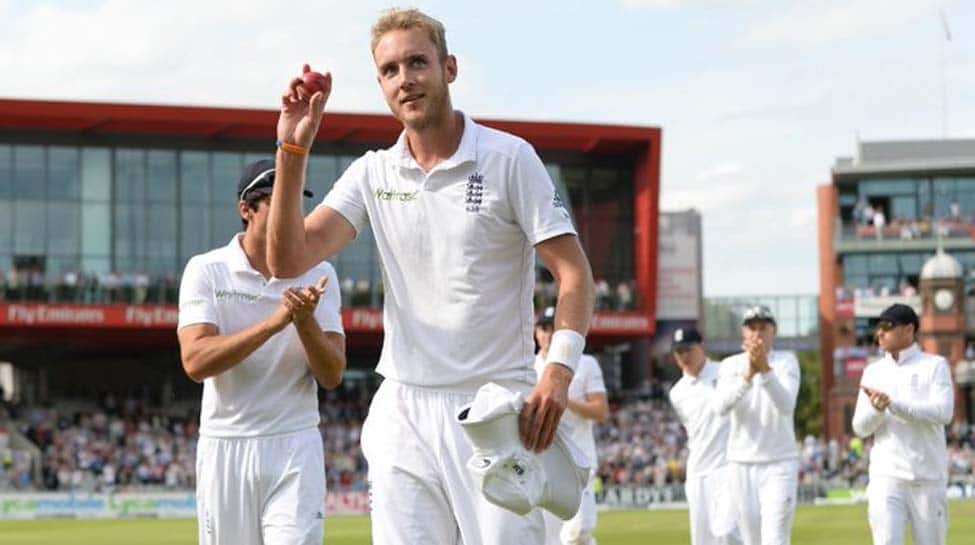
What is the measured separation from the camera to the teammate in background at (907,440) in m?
13.3

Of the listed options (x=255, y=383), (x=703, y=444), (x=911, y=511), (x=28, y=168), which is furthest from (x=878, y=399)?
(x=28, y=168)

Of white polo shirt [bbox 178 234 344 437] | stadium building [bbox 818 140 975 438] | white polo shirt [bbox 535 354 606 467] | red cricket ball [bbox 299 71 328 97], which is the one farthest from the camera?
stadium building [bbox 818 140 975 438]

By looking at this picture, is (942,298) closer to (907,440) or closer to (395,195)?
(907,440)

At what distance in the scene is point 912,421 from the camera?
13242 millimetres

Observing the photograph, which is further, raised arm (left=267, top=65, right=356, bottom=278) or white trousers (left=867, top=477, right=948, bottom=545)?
white trousers (left=867, top=477, right=948, bottom=545)

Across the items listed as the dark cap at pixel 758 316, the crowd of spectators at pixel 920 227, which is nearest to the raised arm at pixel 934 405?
the dark cap at pixel 758 316

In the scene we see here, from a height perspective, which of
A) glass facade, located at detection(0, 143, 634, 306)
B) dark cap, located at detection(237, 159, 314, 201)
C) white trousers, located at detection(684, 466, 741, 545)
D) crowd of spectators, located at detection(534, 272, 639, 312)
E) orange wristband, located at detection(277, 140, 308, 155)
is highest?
glass facade, located at detection(0, 143, 634, 306)

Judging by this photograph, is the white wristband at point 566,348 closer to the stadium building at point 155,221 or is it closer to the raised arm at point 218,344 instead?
the raised arm at point 218,344

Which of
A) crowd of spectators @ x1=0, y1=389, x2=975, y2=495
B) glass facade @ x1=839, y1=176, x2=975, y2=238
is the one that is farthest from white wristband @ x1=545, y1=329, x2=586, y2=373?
glass facade @ x1=839, y1=176, x2=975, y2=238

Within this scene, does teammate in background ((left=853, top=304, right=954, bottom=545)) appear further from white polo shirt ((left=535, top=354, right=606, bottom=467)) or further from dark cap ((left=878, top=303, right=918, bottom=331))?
white polo shirt ((left=535, top=354, right=606, bottom=467))

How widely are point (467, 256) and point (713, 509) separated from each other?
32.4 feet

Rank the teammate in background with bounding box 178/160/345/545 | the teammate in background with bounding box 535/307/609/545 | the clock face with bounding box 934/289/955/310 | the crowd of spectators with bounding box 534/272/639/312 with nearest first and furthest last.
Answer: the teammate in background with bounding box 178/160/345/545 < the teammate in background with bounding box 535/307/609/545 < the crowd of spectators with bounding box 534/272/639/312 < the clock face with bounding box 934/289/955/310

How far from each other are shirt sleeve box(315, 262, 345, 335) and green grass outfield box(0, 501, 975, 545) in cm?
1509

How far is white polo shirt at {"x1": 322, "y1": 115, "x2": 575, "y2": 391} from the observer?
6.07 metres
